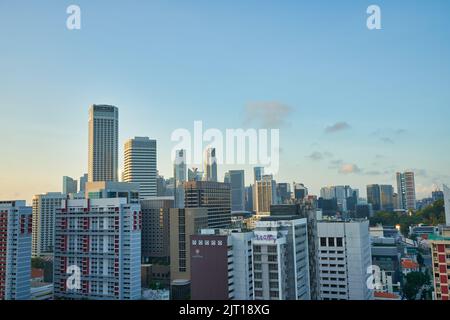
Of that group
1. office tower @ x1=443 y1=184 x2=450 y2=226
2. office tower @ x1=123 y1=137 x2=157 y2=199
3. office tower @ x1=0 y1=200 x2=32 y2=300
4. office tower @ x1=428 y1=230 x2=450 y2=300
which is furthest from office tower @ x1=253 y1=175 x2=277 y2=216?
office tower @ x1=123 y1=137 x2=157 y2=199

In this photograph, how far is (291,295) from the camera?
9422 millimetres

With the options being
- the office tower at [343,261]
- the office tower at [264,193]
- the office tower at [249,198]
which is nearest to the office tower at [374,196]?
the office tower at [249,198]

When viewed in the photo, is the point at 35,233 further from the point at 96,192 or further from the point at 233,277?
the point at 233,277

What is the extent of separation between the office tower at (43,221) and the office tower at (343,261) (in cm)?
1452

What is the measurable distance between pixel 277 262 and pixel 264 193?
9497 millimetres

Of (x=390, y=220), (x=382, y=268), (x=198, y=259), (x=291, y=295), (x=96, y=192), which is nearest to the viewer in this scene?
(x=291, y=295)

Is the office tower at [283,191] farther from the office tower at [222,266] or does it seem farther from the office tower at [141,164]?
the office tower at [141,164]

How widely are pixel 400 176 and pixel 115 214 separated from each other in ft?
51.9

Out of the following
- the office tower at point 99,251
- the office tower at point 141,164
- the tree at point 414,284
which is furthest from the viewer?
the office tower at point 141,164

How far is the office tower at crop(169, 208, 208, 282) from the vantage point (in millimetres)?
16375

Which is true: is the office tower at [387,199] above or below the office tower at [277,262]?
above

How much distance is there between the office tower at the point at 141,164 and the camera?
3250 cm

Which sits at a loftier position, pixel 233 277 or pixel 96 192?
pixel 96 192
